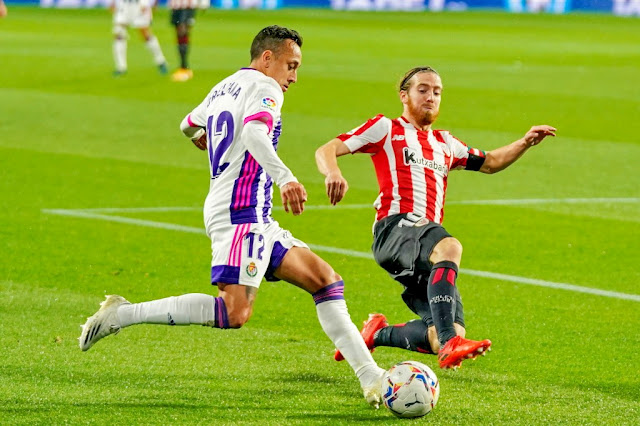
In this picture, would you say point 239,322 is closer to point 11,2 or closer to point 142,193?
point 142,193

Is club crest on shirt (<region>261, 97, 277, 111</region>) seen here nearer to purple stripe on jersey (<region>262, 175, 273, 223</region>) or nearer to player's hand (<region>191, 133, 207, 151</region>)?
purple stripe on jersey (<region>262, 175, 273, 223</region>)

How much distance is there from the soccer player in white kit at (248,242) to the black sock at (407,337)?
0.72 m

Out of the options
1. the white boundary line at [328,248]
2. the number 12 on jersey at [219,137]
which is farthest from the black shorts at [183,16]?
the number 12 on jersey at [219,137]

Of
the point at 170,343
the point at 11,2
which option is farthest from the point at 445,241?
the point at 11,2

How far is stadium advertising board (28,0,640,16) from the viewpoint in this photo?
5034 centimetres

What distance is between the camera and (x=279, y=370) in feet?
20.5

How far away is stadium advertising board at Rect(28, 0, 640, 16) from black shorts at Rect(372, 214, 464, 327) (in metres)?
44.5

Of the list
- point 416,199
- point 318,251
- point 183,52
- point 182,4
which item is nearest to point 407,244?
point 416,199

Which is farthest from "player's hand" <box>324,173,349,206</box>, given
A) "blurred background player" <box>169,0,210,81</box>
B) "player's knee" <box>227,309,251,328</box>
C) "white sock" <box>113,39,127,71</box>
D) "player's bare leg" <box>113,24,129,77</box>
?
"white sock" <box>113,39,127,71</box>

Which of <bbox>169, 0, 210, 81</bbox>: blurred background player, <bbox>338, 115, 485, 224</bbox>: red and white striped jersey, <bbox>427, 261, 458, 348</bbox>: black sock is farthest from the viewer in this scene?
<bbox>169, 0, 210, 81</bbox>: blurred background player

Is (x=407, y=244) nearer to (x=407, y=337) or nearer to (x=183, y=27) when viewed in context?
(x=407, y=337)

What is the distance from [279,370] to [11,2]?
45876 mm

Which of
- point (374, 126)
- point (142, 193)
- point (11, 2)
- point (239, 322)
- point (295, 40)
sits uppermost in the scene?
point (295, 40)

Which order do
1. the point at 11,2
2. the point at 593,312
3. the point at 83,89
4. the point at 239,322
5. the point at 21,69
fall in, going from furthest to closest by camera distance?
the point at 11,2
the point at 21,69
the point at 83,89
the point at 593,312
the point at 239,322
